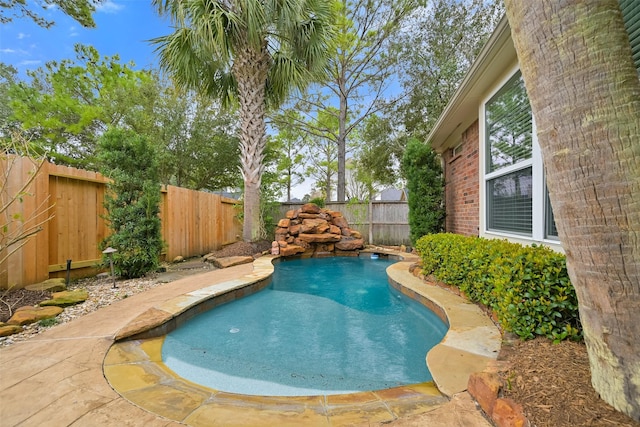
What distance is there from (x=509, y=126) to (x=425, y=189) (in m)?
3.64

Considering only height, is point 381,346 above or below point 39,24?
below

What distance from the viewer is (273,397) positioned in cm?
183

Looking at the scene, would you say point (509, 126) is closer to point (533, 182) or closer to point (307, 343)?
point (533, 182)

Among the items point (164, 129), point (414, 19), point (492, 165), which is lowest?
point (492, 165)

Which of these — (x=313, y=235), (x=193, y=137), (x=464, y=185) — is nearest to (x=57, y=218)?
(x=313, y=235)

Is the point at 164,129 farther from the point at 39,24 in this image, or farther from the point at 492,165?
the point at 492,165

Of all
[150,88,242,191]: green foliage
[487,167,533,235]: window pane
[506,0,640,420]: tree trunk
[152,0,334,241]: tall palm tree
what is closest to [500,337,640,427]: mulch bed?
[506,0,640,420]: tree trunk

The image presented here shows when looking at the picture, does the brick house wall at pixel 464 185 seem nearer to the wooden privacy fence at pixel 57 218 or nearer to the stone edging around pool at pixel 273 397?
the stone edging around pool at pixel 273 397

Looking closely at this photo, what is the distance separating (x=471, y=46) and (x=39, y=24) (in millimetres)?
13505

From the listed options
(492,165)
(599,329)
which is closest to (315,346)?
(599,329)

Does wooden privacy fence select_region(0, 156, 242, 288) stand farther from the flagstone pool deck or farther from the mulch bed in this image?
the mulch bed

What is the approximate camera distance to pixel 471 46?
442 inches

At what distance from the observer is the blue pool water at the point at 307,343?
7.41 feet

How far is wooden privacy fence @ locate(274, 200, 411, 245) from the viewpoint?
35.3 ft
